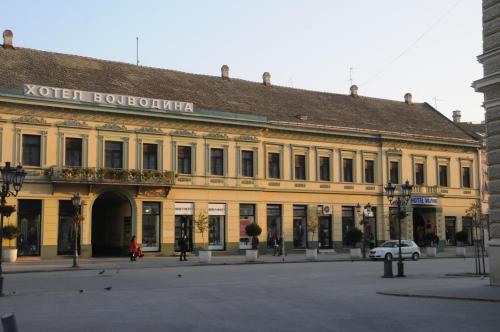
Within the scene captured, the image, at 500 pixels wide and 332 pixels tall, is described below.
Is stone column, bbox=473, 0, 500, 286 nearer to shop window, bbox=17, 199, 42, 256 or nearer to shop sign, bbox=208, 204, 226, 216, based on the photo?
shop sign, bbox=208, 204, 226, 216

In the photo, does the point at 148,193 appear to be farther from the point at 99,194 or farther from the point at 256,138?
the point at 256,138

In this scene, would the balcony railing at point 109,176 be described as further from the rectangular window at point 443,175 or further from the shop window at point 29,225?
the rectangular window at point 443,175

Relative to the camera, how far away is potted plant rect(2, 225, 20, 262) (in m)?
36.0

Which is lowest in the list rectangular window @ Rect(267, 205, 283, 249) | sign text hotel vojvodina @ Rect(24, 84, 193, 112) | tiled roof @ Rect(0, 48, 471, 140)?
rectangular window @ Rect(267, 205, 283, 249)

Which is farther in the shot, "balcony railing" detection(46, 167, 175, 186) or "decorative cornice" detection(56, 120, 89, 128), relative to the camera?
"decorative cornice" detection(56, 120, 89, 128)

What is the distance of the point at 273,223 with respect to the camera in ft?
160

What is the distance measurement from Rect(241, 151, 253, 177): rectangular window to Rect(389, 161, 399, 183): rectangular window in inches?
530

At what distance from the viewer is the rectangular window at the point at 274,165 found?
48.6 metres

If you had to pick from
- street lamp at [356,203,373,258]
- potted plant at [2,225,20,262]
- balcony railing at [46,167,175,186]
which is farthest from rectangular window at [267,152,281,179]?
potted plant at [2,225,20,262]

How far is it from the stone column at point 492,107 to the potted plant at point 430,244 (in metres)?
29.1

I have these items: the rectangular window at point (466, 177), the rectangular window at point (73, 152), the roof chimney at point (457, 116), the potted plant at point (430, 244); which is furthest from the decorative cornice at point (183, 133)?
the roof chimney at point (457, 116)

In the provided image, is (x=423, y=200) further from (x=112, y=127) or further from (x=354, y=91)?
(x=112, y=127)

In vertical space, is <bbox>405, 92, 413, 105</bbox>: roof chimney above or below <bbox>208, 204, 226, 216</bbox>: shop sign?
above

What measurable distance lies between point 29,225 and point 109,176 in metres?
5.59
